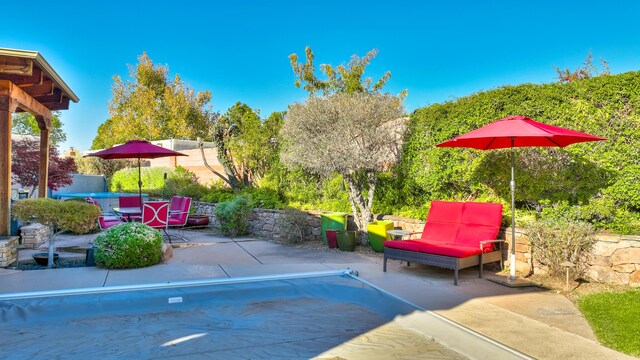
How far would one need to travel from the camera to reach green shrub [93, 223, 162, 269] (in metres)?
6.36

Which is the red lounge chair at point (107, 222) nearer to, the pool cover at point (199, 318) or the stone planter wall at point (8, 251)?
the stone planter wall at point (8, 251)

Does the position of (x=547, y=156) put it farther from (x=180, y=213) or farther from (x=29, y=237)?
(x=29, y=237)

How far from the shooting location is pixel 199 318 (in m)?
4.58

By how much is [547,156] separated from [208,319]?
5.56 m

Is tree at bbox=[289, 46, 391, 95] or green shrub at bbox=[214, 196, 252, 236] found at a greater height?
tree at bbox=[289, 46, 391, 95]

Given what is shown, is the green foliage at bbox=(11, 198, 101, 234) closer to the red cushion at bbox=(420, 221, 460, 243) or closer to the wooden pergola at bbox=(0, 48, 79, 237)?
the wooden pergola at bbox=(0, 48, 79, 237)

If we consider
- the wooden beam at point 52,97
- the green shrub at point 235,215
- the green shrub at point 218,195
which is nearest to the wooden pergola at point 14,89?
the wooden beam at point 52,97

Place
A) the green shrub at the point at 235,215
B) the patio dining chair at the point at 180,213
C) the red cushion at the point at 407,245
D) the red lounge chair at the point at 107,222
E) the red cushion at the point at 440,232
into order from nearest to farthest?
1. the red cushion at the point at 407,245
2. the red cushion at the point at 440,232
3. the red lounge chair at the point at 107,222
4. the patio dining chair at the point at 180,213
5. the green shrub at the point at 235,215

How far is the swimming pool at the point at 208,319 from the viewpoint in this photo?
3.71 m

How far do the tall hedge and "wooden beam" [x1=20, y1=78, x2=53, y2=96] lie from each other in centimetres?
721

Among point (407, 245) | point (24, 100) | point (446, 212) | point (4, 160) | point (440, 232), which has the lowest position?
point (407, 245)

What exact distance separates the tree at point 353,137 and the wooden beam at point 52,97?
5147 millimetres

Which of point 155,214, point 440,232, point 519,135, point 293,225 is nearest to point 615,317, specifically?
point 519,135

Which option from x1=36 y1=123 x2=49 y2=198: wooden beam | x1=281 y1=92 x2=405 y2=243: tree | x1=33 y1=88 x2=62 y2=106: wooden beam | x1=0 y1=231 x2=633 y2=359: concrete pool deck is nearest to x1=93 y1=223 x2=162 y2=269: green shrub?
x1=0 y1=231 x2=633 y2=359: concrete pool deck
